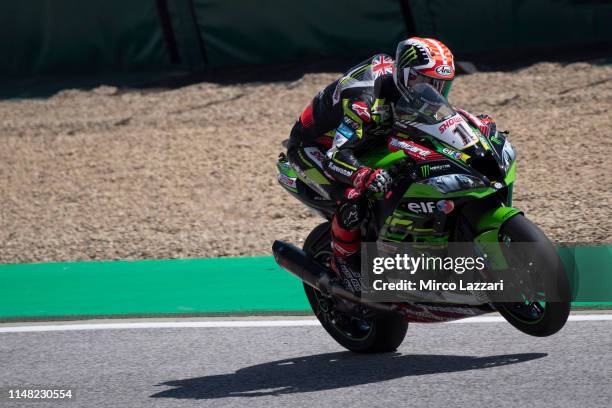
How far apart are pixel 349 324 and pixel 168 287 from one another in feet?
8.17

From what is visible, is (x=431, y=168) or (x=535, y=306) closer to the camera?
(x=535, y=306)

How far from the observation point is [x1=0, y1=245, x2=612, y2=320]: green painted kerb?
777cm

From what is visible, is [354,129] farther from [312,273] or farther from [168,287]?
[168,287]

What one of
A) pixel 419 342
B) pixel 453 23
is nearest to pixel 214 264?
pixel 419 342

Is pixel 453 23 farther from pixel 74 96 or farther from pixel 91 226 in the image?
pixel 91 226

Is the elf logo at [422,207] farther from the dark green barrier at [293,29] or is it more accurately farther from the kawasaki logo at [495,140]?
the dark green barrier at [293,29]

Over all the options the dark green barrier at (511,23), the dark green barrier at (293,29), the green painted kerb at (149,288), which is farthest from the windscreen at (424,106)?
the dark green barrier at (293,29)

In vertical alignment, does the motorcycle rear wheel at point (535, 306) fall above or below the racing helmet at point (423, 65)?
below

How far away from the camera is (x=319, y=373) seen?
6.01 m

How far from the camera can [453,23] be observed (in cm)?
1534

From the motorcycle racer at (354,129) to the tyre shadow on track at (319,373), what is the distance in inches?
17.7

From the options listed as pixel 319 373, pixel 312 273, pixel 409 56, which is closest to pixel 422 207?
pixel 409 56

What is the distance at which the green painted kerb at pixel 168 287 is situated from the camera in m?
7.77

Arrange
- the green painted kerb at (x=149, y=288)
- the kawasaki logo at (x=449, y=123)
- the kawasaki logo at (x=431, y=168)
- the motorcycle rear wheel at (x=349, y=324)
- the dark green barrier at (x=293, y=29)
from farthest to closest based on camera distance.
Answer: the dark green barrier at (x=293, y=29), the green painted kerb at (x=149, y=288), the motorcycle rear wheel at (x=349, y=324), the kawasaki logo at (x=449, y=123), the kawasaki logo at (x=431, y=168)
